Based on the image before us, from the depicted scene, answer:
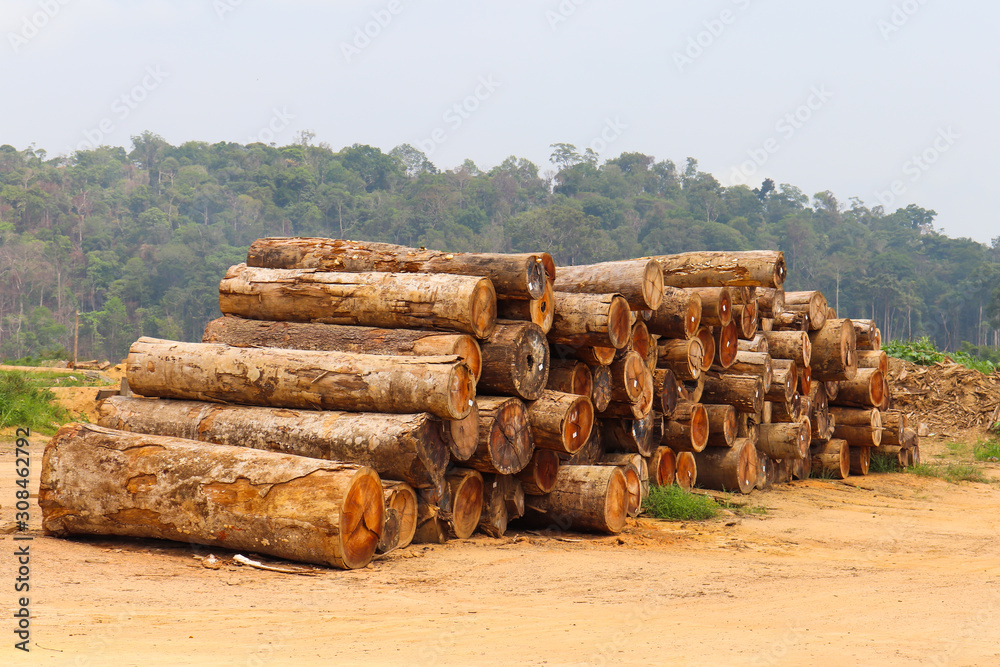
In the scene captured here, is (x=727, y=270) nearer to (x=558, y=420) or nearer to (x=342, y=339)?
(x=558, y=420)

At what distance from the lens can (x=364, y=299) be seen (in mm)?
7426

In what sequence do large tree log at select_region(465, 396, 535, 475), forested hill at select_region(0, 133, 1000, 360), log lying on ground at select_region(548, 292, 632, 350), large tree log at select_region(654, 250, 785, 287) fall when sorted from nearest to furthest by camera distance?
large tree log at select_region(465, 396, 535, 475), log lying on ground at select_region(548, 292, 632, 350), large tree log at select_region(654, 250, 785, 287), forested hill at select_region(0, 133, 1000, 360)

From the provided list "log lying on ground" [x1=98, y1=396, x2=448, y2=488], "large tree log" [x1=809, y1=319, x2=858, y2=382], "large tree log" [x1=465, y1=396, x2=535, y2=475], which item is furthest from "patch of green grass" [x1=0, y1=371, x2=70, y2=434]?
"large tree log" [x1=809, y1=319, x2=858, y2=382]

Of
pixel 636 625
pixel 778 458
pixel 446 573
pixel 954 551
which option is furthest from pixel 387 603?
pixel 778 458

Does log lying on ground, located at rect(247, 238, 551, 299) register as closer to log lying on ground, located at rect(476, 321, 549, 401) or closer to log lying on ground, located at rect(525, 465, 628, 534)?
log lying on ground, located at rect(476, 321, 549, 401)

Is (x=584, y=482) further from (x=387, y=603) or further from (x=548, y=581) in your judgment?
(x=387, y=603)

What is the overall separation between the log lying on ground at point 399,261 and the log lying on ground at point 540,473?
4.66 feet

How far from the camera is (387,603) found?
4898 mm

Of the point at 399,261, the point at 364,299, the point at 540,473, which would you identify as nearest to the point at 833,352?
the point at 540,473

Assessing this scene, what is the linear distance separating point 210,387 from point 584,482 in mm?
3351

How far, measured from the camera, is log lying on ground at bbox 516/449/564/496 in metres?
7.39

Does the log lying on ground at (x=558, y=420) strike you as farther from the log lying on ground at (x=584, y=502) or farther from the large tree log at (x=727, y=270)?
the large tree log at (x=727, y=270)

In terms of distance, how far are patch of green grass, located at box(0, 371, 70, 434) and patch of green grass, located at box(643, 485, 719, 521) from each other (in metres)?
9.90

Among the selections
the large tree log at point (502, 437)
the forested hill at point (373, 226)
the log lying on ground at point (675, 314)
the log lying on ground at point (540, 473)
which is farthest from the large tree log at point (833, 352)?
the forested hill at point (373, 226)
